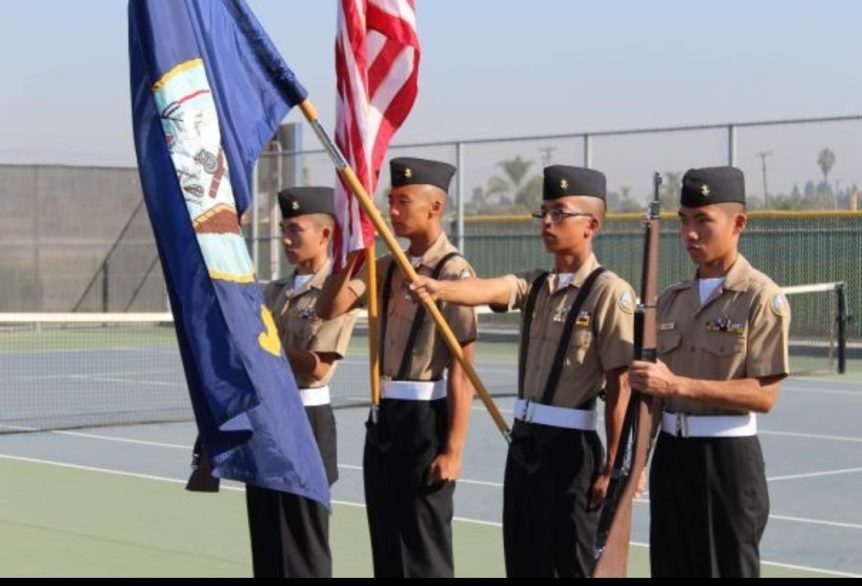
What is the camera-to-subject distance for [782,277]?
1054 inches

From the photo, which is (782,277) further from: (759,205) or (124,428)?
(124,428)

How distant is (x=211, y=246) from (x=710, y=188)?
1.75 metres

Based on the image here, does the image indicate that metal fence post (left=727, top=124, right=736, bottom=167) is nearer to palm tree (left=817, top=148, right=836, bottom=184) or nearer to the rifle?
palm tree (left=817, top=148, right=836, bottom=184)

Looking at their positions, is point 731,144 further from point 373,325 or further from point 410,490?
point 373,325

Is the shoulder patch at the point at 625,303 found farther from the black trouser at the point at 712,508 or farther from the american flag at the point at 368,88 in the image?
the american flag at the point at 368,88

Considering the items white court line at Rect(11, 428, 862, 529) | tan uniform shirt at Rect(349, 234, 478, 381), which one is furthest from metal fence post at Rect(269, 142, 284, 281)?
tan uniform shirt at Rect(349, 234, 478, 381)

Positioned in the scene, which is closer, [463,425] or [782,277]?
[463,425]

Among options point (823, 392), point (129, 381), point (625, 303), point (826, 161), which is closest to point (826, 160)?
point (826, 161)

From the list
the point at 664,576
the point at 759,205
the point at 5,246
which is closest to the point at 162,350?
the point at 5,246

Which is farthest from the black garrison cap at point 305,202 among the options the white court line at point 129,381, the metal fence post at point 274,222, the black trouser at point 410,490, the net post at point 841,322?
the metal fence post at point 274,222

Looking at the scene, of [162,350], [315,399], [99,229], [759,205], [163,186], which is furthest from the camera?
[99,229]

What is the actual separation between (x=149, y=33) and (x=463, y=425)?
2.19 m

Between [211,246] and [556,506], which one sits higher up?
[211,246]

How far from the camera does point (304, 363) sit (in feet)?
26.8
